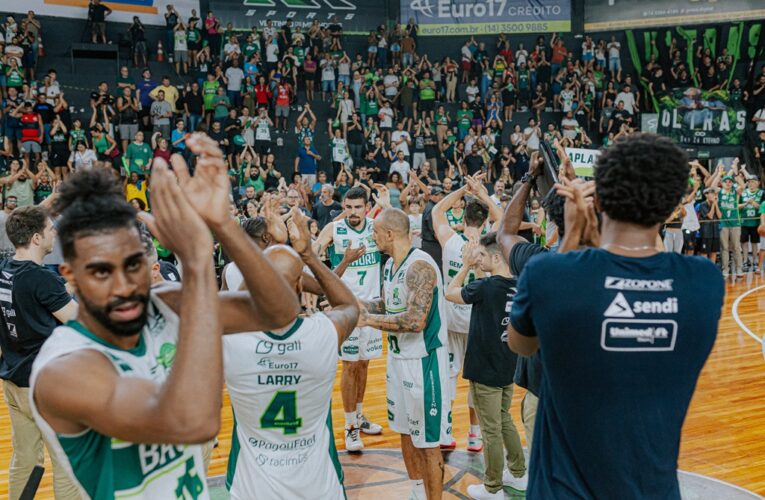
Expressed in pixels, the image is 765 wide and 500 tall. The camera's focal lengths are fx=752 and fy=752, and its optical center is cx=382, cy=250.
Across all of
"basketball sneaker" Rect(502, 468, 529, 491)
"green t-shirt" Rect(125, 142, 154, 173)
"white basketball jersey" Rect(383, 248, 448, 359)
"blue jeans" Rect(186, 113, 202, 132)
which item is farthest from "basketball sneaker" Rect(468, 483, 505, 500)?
"blue jeans" Rect(186, 113, 202, 132)

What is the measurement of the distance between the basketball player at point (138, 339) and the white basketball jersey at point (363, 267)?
5.90 metres

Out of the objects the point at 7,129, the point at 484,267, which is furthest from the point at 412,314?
the point at 7,129

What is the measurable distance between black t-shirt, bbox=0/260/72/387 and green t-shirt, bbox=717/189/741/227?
15032 millimetres

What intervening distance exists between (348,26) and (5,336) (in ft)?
74.0

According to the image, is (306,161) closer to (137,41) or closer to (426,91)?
(426,91)

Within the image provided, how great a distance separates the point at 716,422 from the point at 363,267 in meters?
4.00

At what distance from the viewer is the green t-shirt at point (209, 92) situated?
20156 mm

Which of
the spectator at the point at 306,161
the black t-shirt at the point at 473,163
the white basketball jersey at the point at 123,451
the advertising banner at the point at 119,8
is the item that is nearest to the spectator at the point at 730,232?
the black t-shirt at the point at 473,163

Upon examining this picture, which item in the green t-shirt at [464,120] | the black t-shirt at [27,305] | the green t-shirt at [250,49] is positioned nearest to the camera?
the black t-shirt at [27,305]

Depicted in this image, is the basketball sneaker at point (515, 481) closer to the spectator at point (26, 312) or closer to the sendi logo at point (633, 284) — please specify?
the spectator at point (26, 312)

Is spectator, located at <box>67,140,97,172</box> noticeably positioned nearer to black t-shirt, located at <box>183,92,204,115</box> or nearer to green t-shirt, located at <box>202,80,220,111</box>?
black t-shirt, located at <box>183,92,204,115</box>

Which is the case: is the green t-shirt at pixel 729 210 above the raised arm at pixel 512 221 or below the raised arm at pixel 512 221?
below

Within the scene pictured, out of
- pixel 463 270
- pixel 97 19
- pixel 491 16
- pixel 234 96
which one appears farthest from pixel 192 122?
pixel 463 270

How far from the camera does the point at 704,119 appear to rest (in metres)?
24.3
